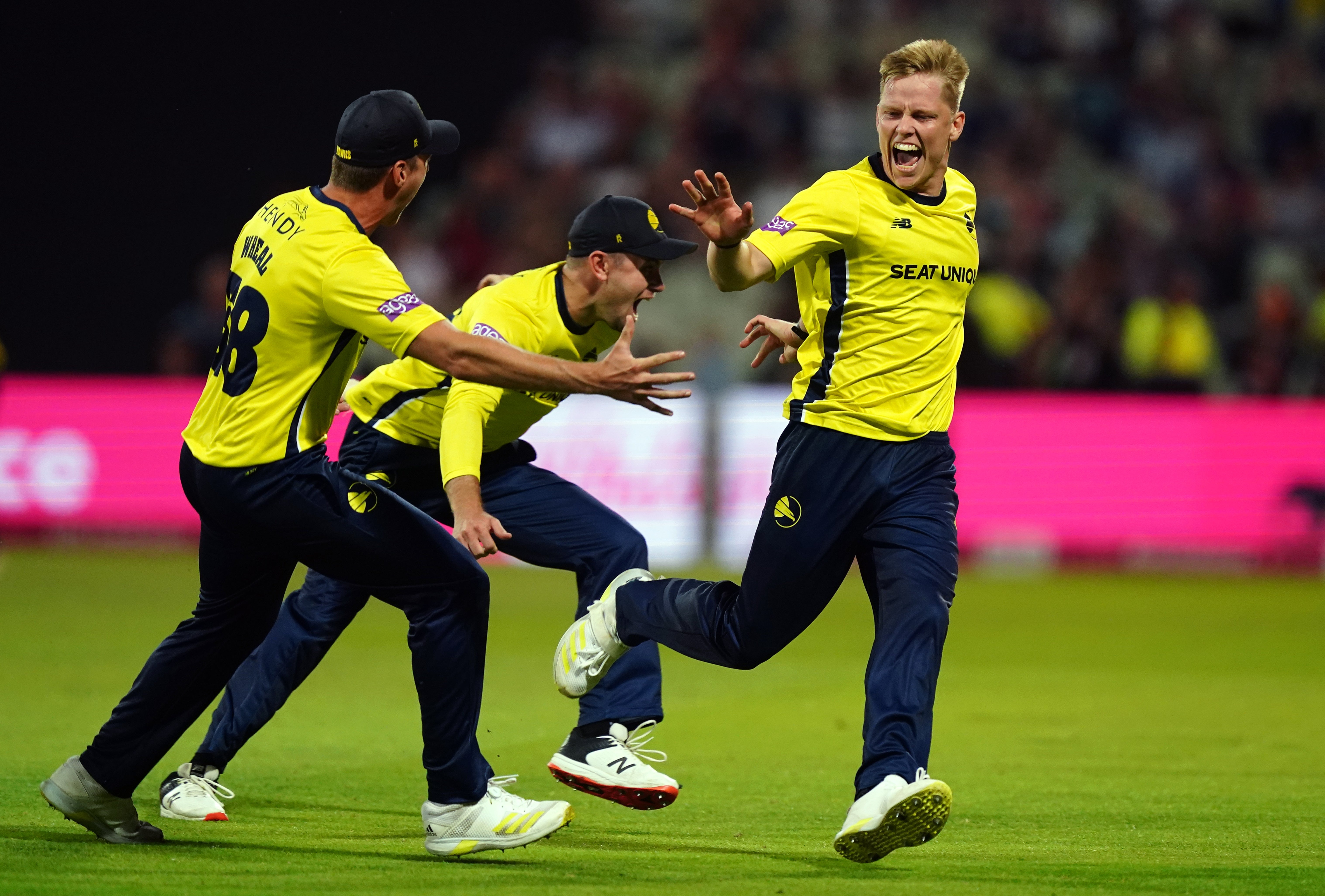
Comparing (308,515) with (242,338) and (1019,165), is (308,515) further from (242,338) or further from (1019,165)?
(1019,165)

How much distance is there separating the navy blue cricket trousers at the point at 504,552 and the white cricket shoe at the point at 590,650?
242 mm

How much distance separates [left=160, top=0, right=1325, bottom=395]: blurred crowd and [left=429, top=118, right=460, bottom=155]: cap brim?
11733 mm

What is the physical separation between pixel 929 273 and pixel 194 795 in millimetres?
3163

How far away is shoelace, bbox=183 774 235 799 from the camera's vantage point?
6.35 meters

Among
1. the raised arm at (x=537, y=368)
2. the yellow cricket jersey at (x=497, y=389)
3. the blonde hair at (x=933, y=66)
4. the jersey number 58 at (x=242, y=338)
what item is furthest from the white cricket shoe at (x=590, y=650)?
the blonde hair at (x=933, y=66)

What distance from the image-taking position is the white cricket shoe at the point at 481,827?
557 centimetres

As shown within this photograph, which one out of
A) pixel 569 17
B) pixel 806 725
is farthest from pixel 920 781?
pixel 569 17

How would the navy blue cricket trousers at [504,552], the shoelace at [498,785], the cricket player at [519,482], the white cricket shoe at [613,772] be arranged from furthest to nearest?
the navy blue cricket trousers at [504,552] < the cricket player at [519,482] < the white cricket shoe at [613,772] < the shoelace at [498,785]

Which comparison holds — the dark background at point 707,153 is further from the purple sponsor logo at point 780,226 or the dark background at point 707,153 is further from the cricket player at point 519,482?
the purple sponsor logo at point 780,226

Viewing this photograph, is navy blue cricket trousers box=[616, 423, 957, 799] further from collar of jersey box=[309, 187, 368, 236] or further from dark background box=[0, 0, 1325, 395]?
dark background box=[0, 0, 1325, 395]

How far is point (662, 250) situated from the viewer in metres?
6.72

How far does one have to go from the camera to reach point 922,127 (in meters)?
5.77

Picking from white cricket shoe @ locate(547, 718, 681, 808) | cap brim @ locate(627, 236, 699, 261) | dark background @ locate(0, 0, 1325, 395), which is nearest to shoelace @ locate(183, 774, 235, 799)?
white cricket shoe @ locate(547, 718, 681, 808)

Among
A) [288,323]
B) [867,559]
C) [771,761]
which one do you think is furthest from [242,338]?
[771,761]
